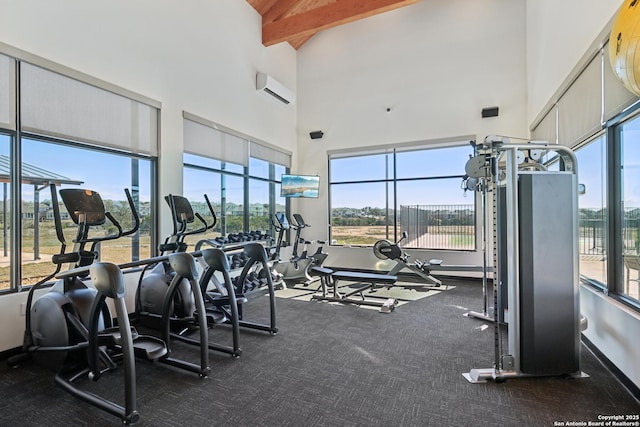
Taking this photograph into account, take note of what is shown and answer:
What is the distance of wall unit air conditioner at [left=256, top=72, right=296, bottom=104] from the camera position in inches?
250

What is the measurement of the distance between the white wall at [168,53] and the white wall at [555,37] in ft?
15.9

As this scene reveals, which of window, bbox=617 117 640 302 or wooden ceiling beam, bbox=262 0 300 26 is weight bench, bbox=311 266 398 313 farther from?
wooden ceiling beam, bbox=262 0 300 26

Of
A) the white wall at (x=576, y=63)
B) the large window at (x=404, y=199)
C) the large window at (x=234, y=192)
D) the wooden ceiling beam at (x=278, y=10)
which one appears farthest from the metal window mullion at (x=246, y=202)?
the white wall at (x=576, y=63)

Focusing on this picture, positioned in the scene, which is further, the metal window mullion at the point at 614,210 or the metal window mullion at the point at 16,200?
the metal window mullion at the point at 16,200

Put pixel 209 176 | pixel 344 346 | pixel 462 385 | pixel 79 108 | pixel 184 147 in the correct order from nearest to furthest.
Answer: pixel 462 385, pixel 344 346, pixel 79 108, pixel 184 147, pixel 209 176

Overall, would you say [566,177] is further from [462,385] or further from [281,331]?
[281,331]

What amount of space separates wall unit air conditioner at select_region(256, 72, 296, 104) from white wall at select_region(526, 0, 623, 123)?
15.2 ft

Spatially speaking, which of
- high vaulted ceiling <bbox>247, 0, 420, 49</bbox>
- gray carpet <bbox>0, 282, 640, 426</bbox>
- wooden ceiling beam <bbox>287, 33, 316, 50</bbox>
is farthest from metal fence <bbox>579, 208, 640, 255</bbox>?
wooden ceiling beam <bbox>287, 33, 316, 50</bbox>

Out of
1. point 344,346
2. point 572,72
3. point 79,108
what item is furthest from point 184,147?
point 572,72

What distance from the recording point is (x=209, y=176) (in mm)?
5367

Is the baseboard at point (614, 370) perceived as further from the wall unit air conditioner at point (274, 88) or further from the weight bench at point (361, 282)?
the wall unit air conditioner at point (274, 88)

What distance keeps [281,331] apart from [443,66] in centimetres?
592

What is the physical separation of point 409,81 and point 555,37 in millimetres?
2831

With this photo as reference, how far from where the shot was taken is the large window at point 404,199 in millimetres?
6445
